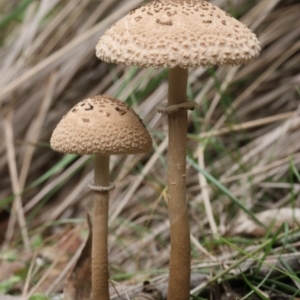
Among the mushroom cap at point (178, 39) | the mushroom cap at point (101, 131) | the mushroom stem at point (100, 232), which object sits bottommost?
the mushroom stem at point (100, 232)

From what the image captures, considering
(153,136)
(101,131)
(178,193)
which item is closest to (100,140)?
(101,131)

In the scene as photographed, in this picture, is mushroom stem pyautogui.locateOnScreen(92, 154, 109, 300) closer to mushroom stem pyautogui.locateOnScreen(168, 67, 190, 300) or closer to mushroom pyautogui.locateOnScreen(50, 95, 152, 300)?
mushroom pyautogui.locateOnScreen(50, 95, 152, 300)

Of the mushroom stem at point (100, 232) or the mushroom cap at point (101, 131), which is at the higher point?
the mushroom cap at point (101, 131)

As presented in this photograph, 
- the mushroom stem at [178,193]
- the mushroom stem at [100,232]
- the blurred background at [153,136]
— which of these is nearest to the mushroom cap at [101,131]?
the mushroom stem at [178,193]

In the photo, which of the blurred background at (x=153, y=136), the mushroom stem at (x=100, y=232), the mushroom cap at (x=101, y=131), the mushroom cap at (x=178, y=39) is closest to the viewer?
the mushroom cap at (x=178, y=39)

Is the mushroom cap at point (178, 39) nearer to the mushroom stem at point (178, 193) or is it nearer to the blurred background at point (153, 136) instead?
the mushroom stem at point (178, 193)

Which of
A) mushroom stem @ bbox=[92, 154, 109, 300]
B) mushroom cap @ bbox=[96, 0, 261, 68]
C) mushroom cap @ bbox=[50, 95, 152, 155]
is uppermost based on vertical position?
mushroom cap @ bbox=[96, 0, 261, 68]

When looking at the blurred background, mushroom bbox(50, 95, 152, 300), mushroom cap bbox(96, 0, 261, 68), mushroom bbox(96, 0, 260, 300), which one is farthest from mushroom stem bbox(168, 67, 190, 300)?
the blurred background

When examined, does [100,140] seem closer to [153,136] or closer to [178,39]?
[178,39]
